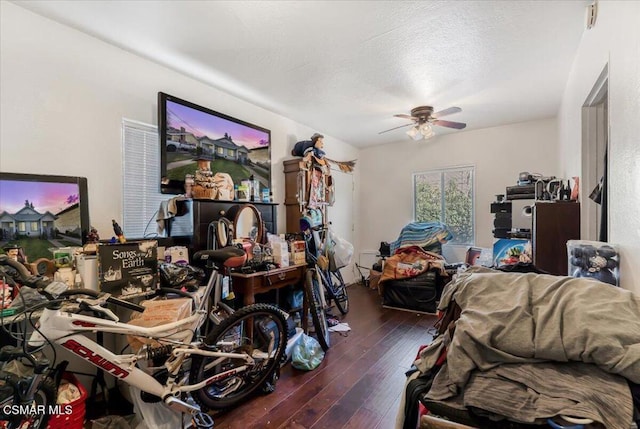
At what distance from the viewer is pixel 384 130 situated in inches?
179

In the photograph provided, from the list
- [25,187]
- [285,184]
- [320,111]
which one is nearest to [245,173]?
[285,184]

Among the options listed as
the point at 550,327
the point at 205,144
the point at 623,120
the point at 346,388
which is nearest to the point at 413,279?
the point at 346,388

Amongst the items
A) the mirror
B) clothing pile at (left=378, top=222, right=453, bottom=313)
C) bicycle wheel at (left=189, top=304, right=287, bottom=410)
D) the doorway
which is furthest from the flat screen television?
the doorway

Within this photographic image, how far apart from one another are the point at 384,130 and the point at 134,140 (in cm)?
340

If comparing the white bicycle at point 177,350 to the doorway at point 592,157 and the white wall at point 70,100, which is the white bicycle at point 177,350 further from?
the doorway at point 592,157

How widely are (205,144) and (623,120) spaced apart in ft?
9.30

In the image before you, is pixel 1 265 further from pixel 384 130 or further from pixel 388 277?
pixel 384 130

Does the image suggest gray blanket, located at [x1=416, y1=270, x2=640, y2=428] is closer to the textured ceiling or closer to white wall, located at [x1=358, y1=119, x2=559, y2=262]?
the textured ceiling

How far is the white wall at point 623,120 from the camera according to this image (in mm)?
1213

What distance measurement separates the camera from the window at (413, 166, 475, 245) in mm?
4625

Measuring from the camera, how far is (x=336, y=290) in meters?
3.67

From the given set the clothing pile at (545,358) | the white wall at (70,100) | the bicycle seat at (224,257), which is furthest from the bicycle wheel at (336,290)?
the clothing pile at (545,358)

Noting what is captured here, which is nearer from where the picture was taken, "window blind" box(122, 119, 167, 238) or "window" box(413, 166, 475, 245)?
"window blind" box(122, 119, 167, 238)

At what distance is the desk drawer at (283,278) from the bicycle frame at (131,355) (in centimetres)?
78
